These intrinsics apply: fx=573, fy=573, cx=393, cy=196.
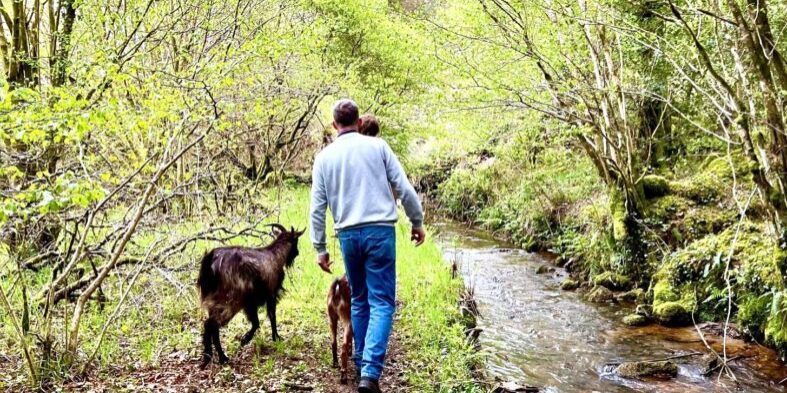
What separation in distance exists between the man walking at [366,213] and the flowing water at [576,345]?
227 cm

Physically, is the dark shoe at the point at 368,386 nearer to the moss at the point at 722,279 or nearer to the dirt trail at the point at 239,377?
the dirt trail at the point at 239,377

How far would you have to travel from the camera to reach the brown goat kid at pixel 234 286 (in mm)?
4648

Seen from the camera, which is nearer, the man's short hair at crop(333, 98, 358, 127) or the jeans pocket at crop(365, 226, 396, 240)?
the jeans pocket at crop(365, 226, 396, 240)

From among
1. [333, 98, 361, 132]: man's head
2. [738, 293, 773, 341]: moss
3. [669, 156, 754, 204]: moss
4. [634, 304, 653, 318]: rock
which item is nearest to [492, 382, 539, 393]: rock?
[333, 98, 361, 132]: man's head

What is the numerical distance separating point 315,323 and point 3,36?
17.8ft

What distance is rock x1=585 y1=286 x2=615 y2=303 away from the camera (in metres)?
9.80

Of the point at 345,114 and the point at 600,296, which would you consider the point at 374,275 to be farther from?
the point at 600,296

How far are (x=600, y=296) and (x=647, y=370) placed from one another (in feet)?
11.0

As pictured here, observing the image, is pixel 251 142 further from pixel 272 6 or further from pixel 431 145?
pixel 431 145

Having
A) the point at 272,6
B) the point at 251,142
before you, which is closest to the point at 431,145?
the point at 251,142

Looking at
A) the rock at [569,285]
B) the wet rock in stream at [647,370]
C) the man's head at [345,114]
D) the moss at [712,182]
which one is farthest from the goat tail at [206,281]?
the moss at [712,182]

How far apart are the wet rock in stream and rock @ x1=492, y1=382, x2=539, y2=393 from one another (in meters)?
1.41

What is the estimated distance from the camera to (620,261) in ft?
34.7

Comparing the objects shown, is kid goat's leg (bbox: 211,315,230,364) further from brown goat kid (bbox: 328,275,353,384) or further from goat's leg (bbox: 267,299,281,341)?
brown goat kid (bbox: 328,275,353,384)
